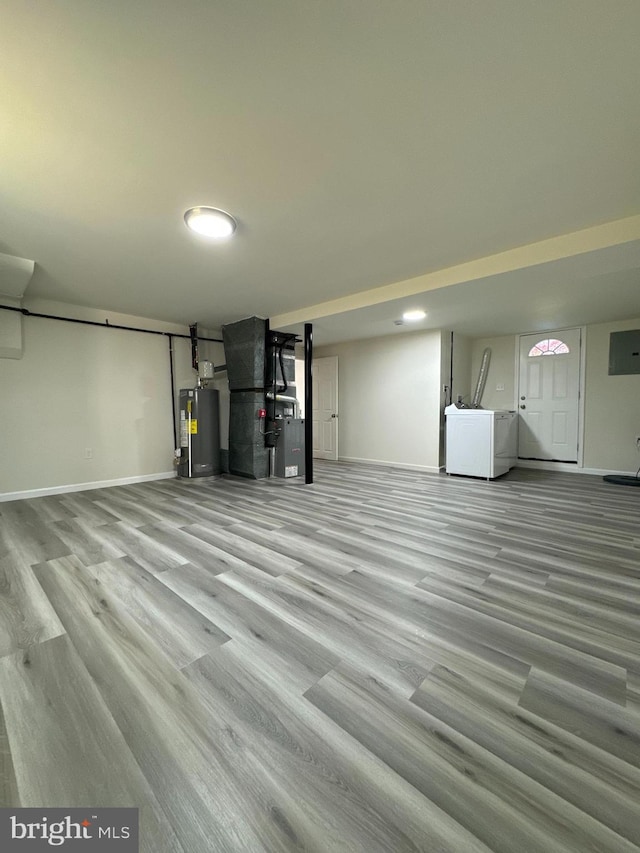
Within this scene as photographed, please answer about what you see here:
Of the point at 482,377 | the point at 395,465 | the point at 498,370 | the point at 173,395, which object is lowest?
the point at 395,465

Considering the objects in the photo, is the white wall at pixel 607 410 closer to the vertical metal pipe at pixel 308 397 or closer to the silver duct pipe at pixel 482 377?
the silver duct pipe at pixel 482 377

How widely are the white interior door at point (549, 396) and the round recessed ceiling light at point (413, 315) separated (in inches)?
90.9

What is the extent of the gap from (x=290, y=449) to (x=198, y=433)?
1.42 meters

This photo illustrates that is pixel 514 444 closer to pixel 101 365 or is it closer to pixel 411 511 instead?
pixel 411 511

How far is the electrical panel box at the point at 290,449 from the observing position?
488cm

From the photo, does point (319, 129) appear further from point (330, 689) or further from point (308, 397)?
point (308, 397)

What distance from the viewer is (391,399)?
233 inches

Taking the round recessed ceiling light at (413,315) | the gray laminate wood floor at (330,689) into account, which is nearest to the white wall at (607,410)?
the round recessed ceiling light at (413,315)

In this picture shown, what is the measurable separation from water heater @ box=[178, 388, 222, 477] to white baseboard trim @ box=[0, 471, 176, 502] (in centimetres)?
34

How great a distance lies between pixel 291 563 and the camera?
220cm

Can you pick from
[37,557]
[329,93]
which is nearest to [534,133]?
[329,93]

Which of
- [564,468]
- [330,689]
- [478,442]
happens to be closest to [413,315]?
[478,442]

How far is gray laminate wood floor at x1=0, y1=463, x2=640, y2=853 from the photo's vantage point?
833 mm

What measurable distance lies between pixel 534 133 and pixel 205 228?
6.57ft
